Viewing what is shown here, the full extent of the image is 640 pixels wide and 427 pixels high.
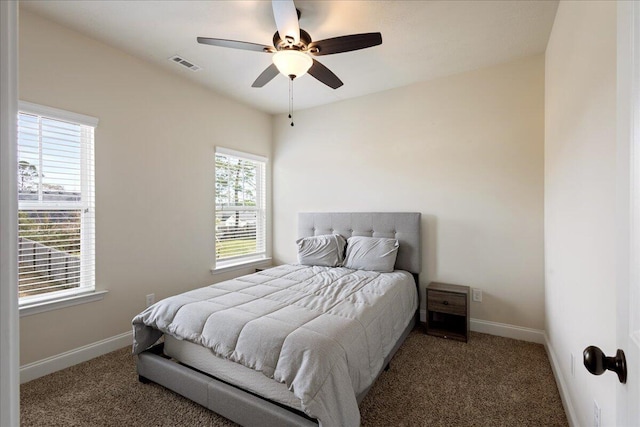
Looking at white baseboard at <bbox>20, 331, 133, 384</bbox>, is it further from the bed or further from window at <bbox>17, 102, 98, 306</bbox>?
the bed

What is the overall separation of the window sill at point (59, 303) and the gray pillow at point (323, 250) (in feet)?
6.58

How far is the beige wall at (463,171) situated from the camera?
2893mm

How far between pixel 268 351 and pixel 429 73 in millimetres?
3161

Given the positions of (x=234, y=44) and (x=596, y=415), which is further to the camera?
(x=234, y=44)

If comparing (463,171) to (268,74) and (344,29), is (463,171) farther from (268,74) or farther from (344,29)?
(268,74)

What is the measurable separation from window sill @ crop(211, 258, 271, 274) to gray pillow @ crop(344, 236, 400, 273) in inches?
60.0

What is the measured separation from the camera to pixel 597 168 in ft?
4.35

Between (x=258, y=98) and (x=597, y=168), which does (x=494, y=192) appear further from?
(x=258, y=98)

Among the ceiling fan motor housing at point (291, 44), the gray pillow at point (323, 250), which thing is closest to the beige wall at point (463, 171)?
the gray pillow at point (323, 250)

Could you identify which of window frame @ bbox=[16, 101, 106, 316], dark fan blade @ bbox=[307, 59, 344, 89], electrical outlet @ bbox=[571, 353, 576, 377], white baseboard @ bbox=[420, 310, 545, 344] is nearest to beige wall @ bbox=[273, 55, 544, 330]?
white baseboard @ bbox=[420, 310, 545, 344]

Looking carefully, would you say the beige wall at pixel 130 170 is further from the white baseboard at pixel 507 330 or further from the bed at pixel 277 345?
the white baseboard at pixel 507 330

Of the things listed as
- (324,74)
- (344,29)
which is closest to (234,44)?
(324,74)

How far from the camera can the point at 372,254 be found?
10.7 feet

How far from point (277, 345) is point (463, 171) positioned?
8.82 feet
